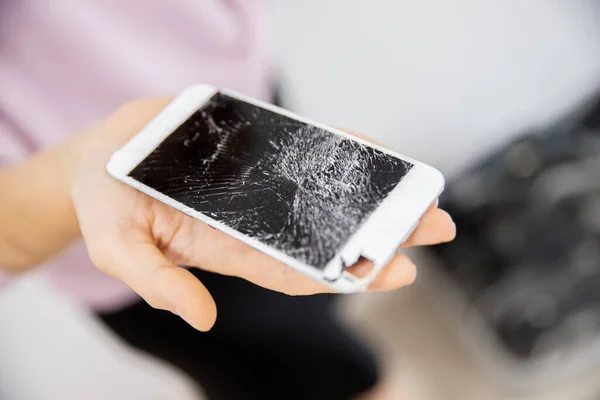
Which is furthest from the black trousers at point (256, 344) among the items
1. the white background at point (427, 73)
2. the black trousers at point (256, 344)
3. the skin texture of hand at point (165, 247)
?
the white background at point (427, 73)

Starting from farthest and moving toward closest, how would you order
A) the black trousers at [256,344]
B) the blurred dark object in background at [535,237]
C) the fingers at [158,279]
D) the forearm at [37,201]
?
the blurred dark object in background at [535,237] → the black trousers at [256,344] → the forearm at [37,201] → the fingers at [158,279]

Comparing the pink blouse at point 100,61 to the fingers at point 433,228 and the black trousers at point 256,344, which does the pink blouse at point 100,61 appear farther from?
the fingers at point 433,228

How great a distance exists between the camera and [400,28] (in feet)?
2.88

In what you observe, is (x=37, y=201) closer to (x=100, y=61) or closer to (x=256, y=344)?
(x=100, y=61)

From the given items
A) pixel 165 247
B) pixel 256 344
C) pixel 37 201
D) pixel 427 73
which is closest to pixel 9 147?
pixel 37 201

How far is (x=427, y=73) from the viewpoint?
88 centimetres

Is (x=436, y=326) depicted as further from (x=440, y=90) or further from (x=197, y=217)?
(x=197, y=217)

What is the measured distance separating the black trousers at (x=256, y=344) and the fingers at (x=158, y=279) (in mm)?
185

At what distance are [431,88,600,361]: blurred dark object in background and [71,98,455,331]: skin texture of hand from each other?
539 millimetres

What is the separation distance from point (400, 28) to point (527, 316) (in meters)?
0.50

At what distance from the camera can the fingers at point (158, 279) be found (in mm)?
326

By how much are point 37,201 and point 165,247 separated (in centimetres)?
14

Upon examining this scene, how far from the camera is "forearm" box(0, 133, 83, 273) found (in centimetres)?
44

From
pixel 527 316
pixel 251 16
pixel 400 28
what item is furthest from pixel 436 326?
pixel 251 16
